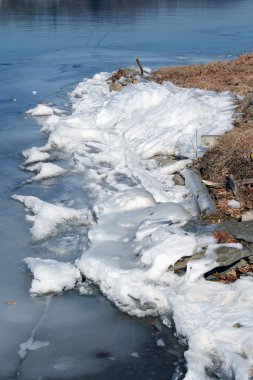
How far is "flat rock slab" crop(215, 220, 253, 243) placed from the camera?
7462 mm

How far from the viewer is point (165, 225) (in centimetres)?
828

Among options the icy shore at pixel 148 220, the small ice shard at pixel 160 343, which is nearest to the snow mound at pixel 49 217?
the icy shore at pixel 148 220

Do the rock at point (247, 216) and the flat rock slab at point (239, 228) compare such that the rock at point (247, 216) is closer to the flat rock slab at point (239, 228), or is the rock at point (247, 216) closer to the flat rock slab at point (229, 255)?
the flat rock slab at point (239, 228)

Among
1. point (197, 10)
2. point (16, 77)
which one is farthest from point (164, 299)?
point (197, 10)

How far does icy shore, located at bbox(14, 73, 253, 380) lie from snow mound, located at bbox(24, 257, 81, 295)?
0.05ft

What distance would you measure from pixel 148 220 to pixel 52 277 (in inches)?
76.7

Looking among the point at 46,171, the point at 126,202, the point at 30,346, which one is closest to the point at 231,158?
the point at 126,202

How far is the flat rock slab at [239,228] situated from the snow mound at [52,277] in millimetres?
2169

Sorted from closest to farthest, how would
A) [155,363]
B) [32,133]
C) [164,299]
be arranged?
[155,363]
[164,299]
[32,133]

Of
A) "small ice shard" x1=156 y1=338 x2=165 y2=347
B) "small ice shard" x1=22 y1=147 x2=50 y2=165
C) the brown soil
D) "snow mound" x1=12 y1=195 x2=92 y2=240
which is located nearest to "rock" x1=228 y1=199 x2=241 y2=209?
the brown soil

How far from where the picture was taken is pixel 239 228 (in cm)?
767

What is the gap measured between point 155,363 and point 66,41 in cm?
3659

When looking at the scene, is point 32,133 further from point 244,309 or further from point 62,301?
point 244,309

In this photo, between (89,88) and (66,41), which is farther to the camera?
(66,41)
